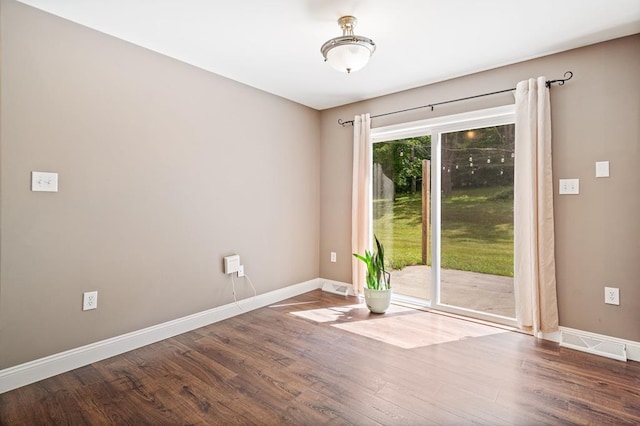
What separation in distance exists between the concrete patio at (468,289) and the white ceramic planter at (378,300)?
0.50 m

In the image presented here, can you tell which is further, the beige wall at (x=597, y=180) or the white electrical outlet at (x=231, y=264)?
the white electrical outlet at (x=231, y=264)

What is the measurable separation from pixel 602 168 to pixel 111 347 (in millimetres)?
3958

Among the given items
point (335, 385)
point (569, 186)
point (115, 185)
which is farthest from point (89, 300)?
point (569, 186)

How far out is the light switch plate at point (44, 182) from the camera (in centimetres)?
207

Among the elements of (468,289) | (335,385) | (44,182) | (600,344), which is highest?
(44,182)

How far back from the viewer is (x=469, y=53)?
2709 mm

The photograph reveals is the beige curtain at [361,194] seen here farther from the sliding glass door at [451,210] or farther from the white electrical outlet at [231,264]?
the white electrical outlet at [231,264]

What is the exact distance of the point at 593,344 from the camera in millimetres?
2486

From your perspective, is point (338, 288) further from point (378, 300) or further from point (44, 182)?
point (44, 182)

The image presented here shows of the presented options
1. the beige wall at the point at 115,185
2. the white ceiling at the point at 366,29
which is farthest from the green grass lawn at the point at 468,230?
the beige wall at the point at 115,185

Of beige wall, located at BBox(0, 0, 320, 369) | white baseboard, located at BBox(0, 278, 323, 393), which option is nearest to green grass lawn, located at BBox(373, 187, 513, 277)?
beige wall, located at BBox(0, 0, 320, 369)

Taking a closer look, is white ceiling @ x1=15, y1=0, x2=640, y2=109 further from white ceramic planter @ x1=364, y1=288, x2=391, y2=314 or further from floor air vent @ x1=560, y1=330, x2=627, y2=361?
floor air vent @ x1=560, y1=330, x2=627, y2=361

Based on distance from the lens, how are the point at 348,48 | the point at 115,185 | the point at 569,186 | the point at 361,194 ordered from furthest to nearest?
the point at 361,194 → the point at 569,186 → the point at 115,185 → the point at 348,48

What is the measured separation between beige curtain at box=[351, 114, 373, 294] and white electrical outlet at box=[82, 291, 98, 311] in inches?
99.9
